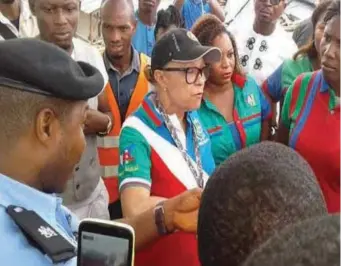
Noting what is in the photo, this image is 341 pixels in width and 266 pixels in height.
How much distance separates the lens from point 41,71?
4.28ft

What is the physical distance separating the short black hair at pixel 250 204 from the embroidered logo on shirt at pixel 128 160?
1.00 metres

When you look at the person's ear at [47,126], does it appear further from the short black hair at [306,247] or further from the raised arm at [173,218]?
the short black hair at [306,247]

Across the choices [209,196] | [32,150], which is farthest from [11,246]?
[209,196]

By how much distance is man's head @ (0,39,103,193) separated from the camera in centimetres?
127

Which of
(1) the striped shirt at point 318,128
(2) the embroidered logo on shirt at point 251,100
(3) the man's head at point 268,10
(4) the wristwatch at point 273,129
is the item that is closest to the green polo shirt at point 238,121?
(2) the embroidered logo on shirt at point 251,100

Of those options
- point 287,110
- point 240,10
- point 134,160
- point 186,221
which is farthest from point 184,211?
point 240,10

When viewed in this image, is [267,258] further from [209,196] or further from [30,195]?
[30,195]

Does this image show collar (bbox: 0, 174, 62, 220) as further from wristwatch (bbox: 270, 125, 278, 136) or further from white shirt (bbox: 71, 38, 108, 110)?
wristwatch (bbox: 270, 125, 278, 136)

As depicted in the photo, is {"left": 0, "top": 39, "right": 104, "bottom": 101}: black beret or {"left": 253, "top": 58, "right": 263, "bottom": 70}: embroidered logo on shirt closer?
{"left": 0, "top": 39, "right": 104, "bottom": 101}: black beret

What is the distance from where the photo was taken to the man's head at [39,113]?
1270 mm

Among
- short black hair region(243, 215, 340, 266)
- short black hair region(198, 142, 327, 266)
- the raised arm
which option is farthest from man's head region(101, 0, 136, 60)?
short black hair region(243, 215, 340, 266)

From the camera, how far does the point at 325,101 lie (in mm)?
2240

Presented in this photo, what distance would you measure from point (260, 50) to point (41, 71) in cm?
231

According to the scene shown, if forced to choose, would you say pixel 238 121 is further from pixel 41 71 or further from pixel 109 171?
pixel 41 71
